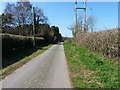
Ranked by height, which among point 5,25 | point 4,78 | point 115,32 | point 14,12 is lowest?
point 4,78

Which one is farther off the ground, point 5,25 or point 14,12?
point 14,12

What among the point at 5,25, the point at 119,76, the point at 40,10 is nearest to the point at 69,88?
the point at 119,76

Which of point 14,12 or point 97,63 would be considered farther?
point 14,12

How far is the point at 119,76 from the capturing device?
6.47m

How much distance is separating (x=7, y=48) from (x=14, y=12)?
33999mm

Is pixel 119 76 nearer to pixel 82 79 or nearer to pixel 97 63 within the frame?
pixel 82 79

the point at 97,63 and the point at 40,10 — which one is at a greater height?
the point at 40,10

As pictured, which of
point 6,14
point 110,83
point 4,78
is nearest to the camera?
point 110,83

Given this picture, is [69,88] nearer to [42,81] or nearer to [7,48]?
[42,81]

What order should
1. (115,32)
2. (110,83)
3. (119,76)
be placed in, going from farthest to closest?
(115,32) → (119,76) → (110,83)

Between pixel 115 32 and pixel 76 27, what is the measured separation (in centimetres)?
3469

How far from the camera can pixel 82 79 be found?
6.68 meters

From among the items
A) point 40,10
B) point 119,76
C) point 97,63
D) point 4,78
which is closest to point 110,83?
point 119,76

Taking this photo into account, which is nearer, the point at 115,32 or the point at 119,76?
the point at 119,76
